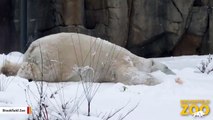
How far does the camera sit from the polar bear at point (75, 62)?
5777mm

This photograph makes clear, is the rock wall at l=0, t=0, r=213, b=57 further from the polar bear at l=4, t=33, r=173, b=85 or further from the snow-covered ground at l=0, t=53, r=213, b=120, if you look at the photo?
the snow-covered ground at l=0, t=53, r=213, b=120

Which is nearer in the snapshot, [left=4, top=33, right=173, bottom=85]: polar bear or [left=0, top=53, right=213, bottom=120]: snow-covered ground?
[left=0, top=53, right=213, bottom=120]: snow-covered ground

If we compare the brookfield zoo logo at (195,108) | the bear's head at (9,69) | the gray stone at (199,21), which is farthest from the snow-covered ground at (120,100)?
the gray stone at (199,21)

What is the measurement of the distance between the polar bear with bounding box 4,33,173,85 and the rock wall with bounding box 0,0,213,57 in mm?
7203

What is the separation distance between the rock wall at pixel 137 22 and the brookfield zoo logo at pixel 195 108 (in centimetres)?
962

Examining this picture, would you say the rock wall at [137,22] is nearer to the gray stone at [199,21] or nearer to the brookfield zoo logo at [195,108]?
the gray stone at [199,21]

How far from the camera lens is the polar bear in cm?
578

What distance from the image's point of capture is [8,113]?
3354 millimetres

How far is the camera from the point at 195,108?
11.5 ft

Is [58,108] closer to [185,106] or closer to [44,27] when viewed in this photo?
[185,106]

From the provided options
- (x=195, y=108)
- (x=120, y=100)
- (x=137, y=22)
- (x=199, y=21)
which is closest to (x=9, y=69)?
(x=120, y=100)

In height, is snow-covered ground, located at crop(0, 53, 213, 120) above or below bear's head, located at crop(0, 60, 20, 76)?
above

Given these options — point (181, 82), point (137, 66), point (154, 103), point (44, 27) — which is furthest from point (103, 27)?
point (154, 103)

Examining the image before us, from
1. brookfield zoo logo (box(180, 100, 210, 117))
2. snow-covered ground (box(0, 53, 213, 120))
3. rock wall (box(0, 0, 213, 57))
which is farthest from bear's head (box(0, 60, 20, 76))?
rock wall (box(0, 0, 213, 57))
